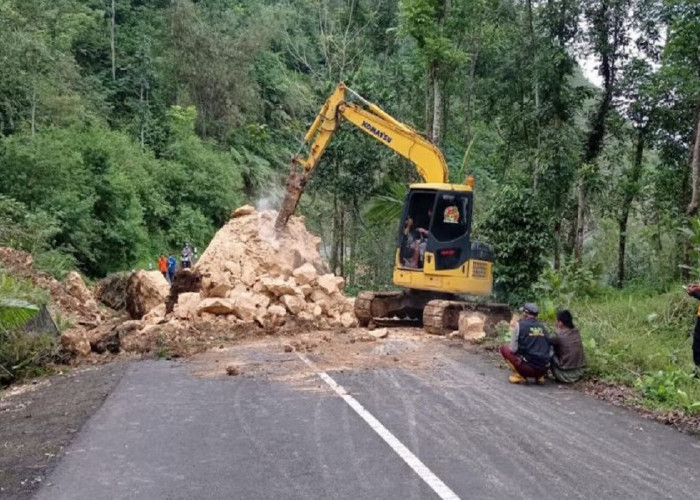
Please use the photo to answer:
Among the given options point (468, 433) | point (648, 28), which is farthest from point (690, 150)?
point (468, 433)

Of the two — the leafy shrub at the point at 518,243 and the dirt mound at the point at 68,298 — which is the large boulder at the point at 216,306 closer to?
the dirt mound at the point at 68,298

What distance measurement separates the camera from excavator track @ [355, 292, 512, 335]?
1405 cm

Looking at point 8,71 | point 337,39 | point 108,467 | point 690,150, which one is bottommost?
point 108,467

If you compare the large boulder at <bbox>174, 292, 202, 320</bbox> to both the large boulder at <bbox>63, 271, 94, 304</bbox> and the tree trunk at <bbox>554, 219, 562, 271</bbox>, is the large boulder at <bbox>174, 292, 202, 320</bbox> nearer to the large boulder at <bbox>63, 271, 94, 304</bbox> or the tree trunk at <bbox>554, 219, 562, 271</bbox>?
the large boulder at <bbox>63, 271, 94, 304</bbox>

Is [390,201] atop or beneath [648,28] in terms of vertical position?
beneath

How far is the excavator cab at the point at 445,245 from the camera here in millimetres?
14422

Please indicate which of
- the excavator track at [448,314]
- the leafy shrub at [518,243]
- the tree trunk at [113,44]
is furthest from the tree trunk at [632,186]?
the tree trunk at [113,44]

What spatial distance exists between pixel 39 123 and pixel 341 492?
29003 millimetres

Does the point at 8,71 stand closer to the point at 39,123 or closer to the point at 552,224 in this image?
the point at 39,123

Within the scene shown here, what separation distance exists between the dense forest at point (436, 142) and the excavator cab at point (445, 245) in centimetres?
228

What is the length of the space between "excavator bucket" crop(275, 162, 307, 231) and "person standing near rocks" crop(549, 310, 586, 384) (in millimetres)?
7618

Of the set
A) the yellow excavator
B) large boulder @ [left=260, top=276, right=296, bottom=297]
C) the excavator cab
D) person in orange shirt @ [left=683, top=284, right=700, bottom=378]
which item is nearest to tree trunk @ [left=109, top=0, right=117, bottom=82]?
the yellow excavator

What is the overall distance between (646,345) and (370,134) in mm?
7589

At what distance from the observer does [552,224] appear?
73.9 ft
